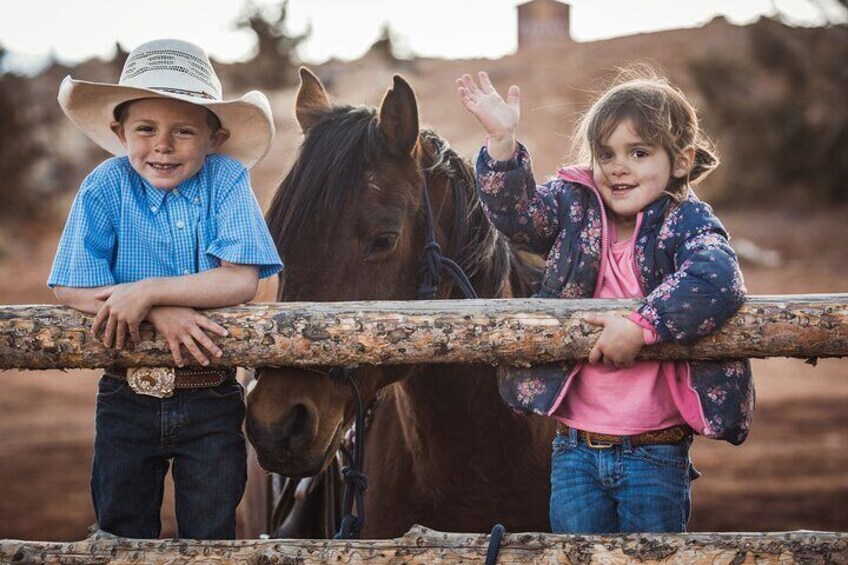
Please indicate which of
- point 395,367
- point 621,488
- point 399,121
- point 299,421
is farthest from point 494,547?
point 399,121

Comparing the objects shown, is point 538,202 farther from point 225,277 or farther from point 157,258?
point 157,258

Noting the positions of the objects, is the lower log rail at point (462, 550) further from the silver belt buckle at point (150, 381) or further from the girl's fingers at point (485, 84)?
the girl's fingers at point (485, 84)

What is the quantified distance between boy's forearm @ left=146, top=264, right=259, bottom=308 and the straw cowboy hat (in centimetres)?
→ 50

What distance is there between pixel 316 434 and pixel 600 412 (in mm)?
822

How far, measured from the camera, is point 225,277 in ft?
8.08

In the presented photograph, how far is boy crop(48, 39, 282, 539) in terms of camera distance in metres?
2.47

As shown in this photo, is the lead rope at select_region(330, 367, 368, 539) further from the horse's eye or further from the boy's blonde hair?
the boy's blonde hair

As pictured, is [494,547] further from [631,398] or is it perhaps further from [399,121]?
[399,121]

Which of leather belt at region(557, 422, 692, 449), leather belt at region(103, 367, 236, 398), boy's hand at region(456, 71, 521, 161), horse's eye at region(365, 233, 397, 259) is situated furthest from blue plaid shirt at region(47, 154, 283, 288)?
leather belt at region(557, 422, 692, 449)

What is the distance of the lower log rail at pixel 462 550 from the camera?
2.31 meters

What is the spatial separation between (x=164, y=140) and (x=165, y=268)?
36 centimetres

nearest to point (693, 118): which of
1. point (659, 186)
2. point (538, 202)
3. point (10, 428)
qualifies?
point (659, 186)

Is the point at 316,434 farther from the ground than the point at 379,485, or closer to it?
farther from the ground

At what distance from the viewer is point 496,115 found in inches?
104
